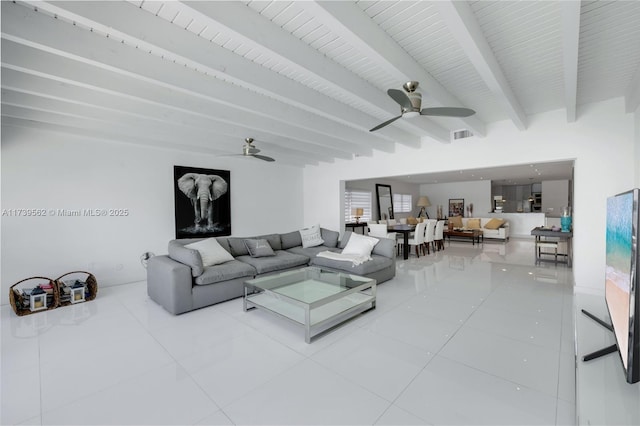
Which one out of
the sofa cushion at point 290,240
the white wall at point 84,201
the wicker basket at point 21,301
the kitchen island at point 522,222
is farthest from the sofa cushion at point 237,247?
the kitchen island at point 522,222

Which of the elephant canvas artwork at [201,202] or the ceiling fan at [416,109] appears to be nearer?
the ceiling fan at [416,109]

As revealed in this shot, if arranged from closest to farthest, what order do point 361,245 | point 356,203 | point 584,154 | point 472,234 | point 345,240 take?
1. point 584,154
2. point 361,245
3. point 345,240
4. point 472,234
5. point 356,203

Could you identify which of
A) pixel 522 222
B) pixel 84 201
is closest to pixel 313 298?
pixel 84 201

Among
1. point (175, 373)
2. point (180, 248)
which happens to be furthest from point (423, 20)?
point (180, 248)

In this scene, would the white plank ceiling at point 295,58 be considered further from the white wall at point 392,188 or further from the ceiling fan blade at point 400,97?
the white wall at point 392,188

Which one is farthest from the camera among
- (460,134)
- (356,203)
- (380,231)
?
(356,203)

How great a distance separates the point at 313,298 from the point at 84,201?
4.15 metres

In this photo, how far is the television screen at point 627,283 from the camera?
1.19 m

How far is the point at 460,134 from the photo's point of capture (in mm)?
5121

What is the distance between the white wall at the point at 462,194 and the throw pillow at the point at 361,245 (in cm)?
884

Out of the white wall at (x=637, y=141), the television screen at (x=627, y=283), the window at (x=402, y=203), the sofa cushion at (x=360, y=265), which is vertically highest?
the white wall at (x=637, y=141)

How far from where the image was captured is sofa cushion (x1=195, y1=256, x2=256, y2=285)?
11.6ft

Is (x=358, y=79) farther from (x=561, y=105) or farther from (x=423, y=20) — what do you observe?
(x=561, y=105)

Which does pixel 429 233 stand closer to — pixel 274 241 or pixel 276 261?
pixel 274 241
